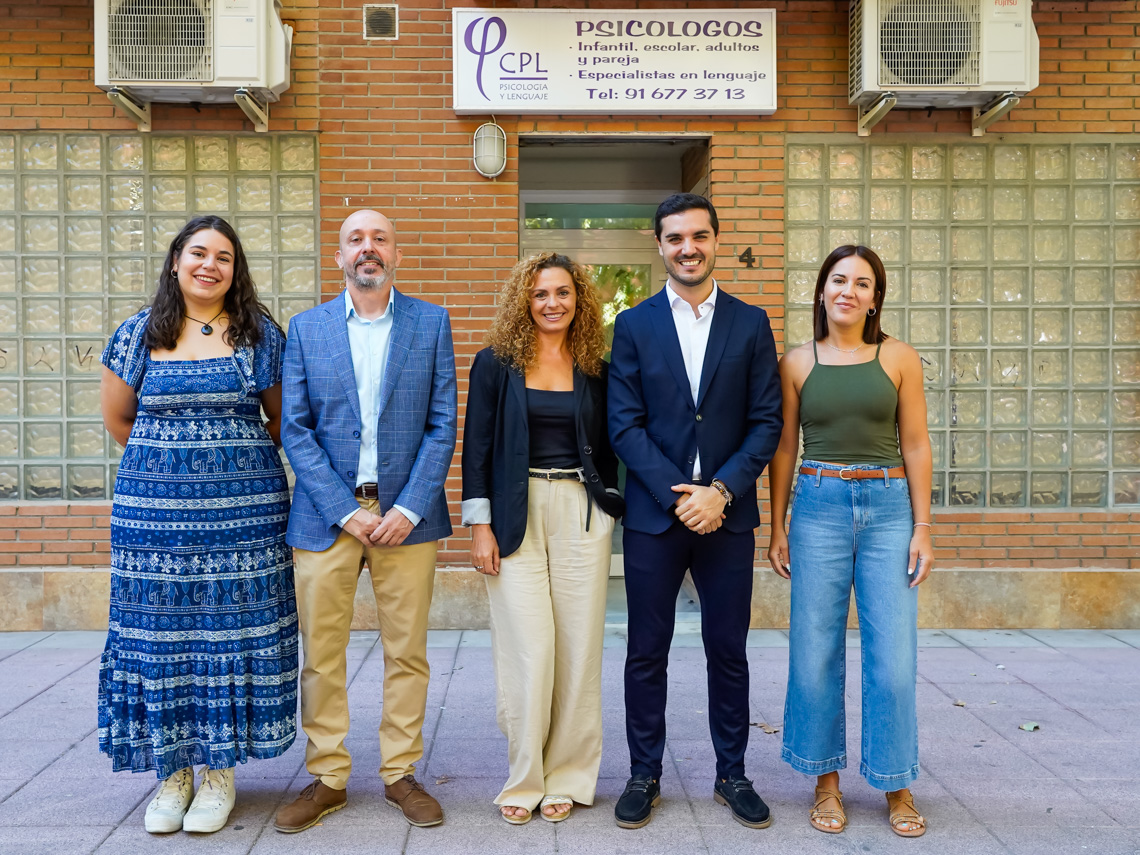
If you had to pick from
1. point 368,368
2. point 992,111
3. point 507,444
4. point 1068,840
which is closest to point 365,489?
point 368,368

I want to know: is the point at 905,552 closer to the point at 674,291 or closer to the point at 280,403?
the point at 674,291

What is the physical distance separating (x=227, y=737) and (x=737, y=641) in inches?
75.8

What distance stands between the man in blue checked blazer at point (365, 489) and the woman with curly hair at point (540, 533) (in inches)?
8.3

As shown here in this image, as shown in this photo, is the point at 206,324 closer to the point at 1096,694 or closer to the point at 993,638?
the point at 1096,694

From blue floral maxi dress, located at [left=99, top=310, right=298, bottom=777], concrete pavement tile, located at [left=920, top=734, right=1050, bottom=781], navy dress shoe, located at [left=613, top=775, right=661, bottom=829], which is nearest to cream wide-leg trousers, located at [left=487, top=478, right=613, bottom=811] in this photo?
navy dress shoe, located at [left=613, top=775, right=661, bottom=829]

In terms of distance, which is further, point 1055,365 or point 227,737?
point 1055,365

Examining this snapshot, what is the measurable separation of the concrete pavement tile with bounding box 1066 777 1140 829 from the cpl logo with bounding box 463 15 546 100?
5.01 m

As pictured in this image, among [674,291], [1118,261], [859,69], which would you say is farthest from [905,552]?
[1118,261]

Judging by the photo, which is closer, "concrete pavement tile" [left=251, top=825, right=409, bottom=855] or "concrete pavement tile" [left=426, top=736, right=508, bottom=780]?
"concrete pavement tile" [left=251, top=825, right=409, bottom=855]

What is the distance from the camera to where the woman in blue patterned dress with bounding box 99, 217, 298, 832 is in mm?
3312

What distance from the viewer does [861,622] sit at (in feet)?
11.4

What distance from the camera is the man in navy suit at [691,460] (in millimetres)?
3412

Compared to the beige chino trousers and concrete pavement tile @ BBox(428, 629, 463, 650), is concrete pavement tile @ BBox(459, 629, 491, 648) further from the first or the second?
the beige chino trousers

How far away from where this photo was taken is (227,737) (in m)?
3.33
